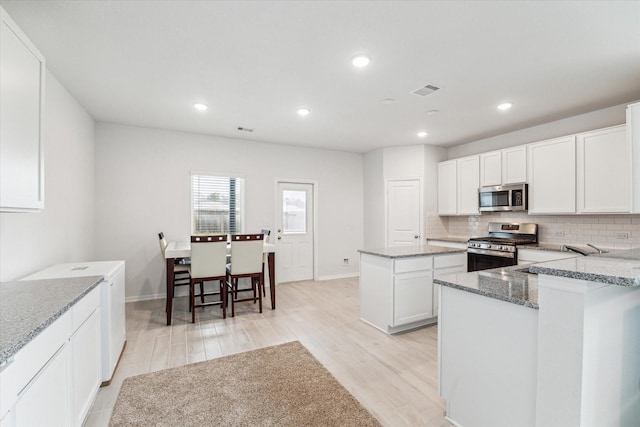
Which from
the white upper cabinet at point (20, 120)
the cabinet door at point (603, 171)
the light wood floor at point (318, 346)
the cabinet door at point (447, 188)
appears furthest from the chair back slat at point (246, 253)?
the cabinet door at point (603, 171)

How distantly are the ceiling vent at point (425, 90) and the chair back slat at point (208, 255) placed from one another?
276 centimetres

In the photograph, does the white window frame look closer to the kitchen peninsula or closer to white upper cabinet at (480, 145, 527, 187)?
the kitchen peninsula

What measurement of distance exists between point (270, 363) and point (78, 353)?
1.39 metres

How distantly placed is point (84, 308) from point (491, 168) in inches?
205

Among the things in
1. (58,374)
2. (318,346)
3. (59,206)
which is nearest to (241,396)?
(318,346)

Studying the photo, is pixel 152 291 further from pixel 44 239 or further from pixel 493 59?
pixel 493 59

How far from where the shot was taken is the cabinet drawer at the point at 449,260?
133 inches

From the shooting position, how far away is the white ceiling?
1.89 m

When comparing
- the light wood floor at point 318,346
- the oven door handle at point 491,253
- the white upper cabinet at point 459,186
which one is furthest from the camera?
the white upper cabinet at point 459,186

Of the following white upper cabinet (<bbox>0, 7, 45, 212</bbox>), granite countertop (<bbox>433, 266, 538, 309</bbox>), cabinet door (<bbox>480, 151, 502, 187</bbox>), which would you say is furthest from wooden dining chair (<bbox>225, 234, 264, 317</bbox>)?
cabinet door (<bbox>480, 151, 502, 187</bbox>)

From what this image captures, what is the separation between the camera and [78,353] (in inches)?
66.3

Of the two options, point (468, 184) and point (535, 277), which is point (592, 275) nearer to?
point (535, 277)

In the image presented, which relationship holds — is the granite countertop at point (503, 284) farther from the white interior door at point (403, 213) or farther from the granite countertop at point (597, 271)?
the white interior door at point (403, 213)

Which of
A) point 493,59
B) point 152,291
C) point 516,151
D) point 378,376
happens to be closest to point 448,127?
point 516,151
